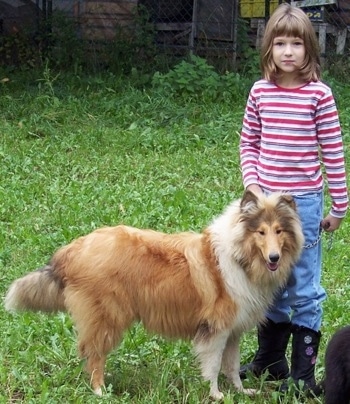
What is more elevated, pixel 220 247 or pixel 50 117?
pixel 220 247

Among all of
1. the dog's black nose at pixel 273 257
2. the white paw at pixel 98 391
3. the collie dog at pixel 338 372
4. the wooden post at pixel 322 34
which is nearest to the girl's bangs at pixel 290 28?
the dog's black nose at pixel 273 257

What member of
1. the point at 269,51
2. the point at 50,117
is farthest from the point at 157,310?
the point at 50,117

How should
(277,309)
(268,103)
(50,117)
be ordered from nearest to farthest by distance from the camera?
(268,103) → (277,309) → (50,117)

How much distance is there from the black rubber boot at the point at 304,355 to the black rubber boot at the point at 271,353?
18 centimetres

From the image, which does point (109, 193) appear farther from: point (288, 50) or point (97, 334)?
point (288, 50)

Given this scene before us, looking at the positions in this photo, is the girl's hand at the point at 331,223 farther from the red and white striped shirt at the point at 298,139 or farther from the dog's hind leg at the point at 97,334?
the dog's hind leg at the point at 97,334

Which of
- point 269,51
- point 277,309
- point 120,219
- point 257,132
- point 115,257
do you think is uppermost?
point 269,51

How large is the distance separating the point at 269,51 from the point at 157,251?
122cm

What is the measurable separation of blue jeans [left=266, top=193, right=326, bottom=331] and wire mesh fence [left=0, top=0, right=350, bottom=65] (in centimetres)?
923

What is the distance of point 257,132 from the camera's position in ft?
14.9

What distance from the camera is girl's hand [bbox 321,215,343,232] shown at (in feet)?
14.5

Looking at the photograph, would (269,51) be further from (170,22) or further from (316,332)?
(170,22)

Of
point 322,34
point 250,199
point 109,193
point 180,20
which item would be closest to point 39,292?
point 250,199

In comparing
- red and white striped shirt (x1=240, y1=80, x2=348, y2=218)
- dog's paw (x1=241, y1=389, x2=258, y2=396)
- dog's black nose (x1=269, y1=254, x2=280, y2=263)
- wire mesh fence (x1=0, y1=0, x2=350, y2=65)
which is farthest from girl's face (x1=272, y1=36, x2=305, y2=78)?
wire mesh fence (x1=0, y1=0, x2=350, y2=65)
